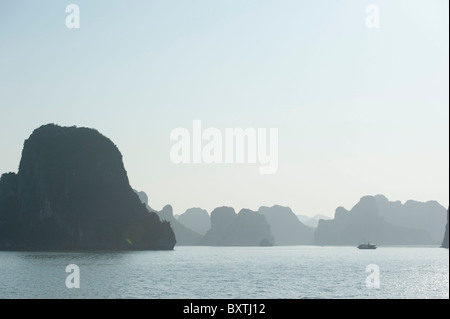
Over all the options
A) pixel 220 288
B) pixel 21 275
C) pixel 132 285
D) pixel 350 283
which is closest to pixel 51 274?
pixel 21 275

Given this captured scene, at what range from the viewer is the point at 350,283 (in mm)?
77250

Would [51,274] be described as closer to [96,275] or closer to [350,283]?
[96,275]
